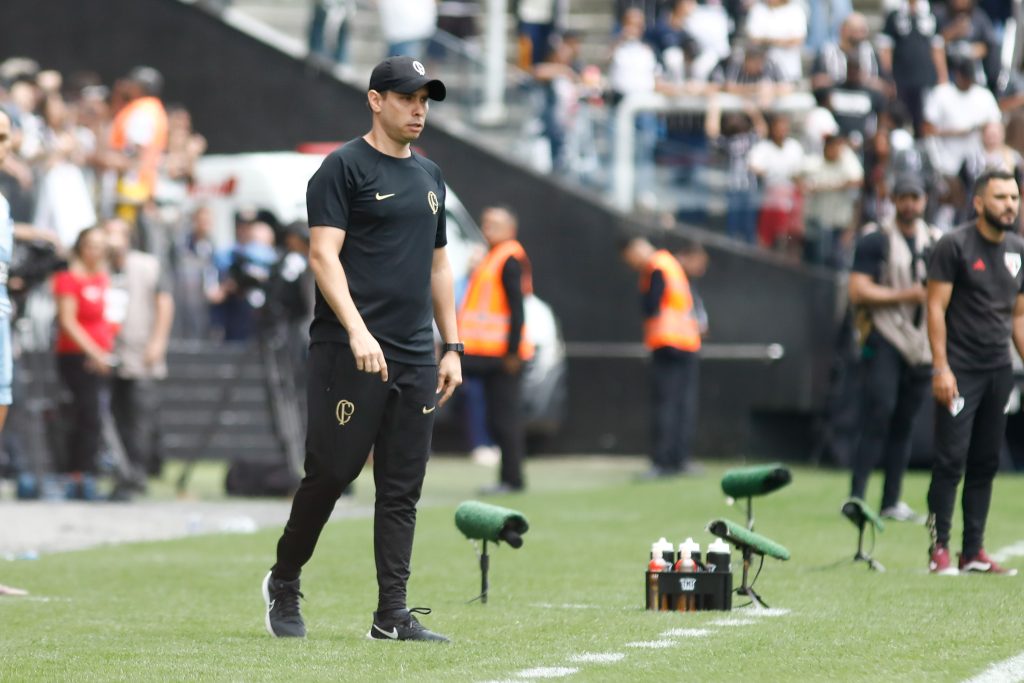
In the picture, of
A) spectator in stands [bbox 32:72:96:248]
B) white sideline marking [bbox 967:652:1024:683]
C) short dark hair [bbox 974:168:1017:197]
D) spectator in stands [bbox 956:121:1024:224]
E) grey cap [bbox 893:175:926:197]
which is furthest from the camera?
spectator in stands [bbox 956:121:1024:224]

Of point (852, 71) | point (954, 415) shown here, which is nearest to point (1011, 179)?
point (954, 415)

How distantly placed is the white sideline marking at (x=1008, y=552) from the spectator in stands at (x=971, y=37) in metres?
11.2

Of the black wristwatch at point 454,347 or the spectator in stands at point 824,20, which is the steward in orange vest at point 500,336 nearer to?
the black wristwatch at point 454,347

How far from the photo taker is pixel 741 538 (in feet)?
28.3

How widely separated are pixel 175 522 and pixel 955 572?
5.98 m

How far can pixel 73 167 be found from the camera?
61.5 feet

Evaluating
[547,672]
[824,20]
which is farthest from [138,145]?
[547,672]

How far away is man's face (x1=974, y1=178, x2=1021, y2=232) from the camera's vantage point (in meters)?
10.0

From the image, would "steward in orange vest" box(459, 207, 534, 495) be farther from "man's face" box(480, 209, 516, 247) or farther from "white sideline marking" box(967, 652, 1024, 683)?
"white sideline marking" box(967, 652, 1024, 683)

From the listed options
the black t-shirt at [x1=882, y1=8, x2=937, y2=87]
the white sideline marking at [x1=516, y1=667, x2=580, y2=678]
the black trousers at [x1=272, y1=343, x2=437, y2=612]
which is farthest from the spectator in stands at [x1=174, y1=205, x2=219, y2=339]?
the white sideline marking at [x1=516, y1=667, x2=580, y2=678]

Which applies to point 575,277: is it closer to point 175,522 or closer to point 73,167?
point 73,167

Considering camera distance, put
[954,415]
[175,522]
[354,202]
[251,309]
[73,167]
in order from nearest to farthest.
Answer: [354,202], [954,415], [175,522], [73,167], [251,309]

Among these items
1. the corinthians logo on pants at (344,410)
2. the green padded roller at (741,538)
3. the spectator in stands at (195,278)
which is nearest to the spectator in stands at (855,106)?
the spectator in stands at (195,278)

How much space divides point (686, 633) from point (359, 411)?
1558 millimetres
